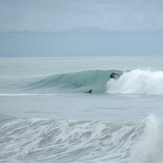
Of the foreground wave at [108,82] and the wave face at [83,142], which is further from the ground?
the foreground wave at [108,82]

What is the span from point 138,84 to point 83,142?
14224 millimetres

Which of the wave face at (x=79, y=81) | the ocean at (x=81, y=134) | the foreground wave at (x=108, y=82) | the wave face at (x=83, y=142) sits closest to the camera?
the wave face at (x=83, y=142)

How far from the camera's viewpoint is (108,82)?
27.1m

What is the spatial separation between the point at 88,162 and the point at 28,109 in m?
7.44

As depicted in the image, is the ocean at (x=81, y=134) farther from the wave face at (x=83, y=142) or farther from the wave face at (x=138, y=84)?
the wave face at (x=138, y=84)

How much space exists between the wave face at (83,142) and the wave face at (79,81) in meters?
15.1

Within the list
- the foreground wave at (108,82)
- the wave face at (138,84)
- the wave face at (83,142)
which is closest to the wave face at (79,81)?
the foreground wave at (108,82)

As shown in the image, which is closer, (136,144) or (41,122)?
(136,144)

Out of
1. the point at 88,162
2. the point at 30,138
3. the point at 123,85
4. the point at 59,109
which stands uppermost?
the point at 123,85

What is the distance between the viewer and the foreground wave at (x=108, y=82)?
23062 mm

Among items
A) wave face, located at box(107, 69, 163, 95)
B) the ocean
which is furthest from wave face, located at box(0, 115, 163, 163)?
wave face, located at box(107, 69, 163, 95)

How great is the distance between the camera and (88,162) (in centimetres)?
866

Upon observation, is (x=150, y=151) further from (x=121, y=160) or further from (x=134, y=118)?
(x=134, y=118)

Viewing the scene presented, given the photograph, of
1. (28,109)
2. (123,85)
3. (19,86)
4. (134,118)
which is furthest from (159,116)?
(19,86)
